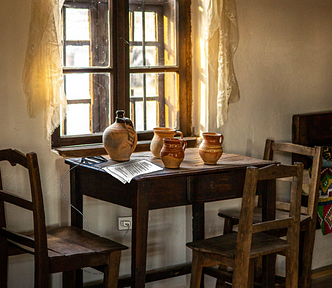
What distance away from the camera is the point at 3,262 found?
2.34 meters

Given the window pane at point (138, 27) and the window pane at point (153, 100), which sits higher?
the window pane at point (138, 27)

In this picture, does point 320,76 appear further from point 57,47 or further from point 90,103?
point 57,47

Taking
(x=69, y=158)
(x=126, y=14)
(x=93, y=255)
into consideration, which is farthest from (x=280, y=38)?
(x=93, y=255)

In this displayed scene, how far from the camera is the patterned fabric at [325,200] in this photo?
332cm

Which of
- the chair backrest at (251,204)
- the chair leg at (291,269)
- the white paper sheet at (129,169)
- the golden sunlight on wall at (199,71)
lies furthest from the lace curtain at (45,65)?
the chair leg at (291,269)

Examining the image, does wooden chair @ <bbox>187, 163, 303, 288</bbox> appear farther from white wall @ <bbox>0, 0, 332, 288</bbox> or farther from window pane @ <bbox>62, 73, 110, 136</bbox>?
window pane @ <bbox>62, 73, 110, 136</bbox>

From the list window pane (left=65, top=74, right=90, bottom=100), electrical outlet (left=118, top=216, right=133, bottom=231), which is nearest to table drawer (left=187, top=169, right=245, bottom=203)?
electrical outlet (left=118, top=216, right=133, bottom=231)

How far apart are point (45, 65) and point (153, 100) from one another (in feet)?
2.49

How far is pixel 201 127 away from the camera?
3.11 m

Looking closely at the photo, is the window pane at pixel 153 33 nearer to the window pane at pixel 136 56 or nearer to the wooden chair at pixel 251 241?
the window pane at pixel 136 56

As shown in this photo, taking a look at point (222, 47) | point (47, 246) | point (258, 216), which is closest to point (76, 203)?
point (47, 246)

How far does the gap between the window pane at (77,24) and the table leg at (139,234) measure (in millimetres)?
1027

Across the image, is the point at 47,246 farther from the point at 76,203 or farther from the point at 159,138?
the point at 159,138

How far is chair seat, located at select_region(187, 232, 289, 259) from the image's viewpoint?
2227 millimetres
